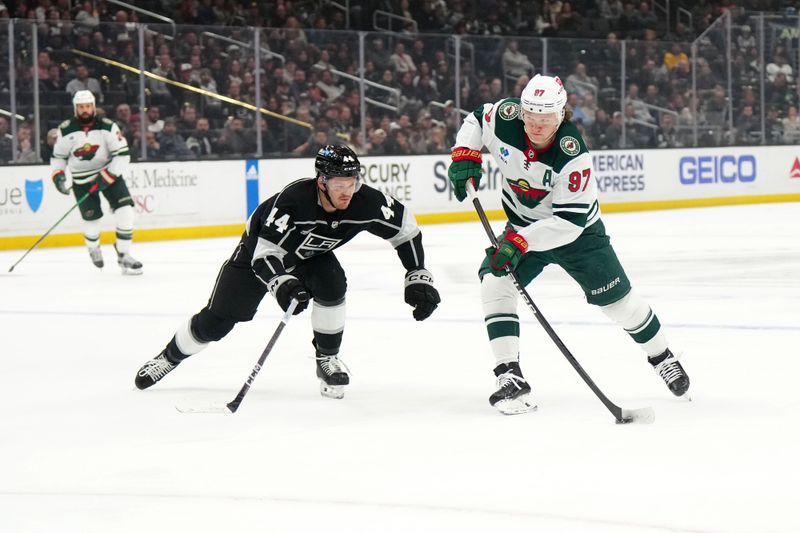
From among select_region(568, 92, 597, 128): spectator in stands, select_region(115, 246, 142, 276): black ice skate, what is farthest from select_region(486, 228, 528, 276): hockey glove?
select_region(568, 92, 597, 128): spectator in stands

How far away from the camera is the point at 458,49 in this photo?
15.2 m

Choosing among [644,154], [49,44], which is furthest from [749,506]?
[644,154]

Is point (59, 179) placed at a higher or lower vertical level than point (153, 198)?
higher

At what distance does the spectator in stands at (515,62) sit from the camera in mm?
15602

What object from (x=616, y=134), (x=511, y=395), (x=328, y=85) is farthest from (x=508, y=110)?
(x=616, y=134)

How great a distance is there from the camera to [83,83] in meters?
12.4

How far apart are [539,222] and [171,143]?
876 cm

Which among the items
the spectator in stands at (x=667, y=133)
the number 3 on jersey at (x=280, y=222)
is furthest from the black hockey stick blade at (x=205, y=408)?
the spectator in stands at (x=667, y=133)

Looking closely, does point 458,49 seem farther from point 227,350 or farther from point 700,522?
point 700,522

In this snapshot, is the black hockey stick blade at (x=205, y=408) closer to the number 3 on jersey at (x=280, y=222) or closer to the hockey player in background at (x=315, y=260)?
the hockey player in background at (x=315, y=260)

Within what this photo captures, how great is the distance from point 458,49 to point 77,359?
988 centimetres

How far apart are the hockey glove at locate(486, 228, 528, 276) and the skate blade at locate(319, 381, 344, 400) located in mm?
845

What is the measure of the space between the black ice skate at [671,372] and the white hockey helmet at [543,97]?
1038 millimetres

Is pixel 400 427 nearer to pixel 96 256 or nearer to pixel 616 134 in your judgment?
pixel 96 256
